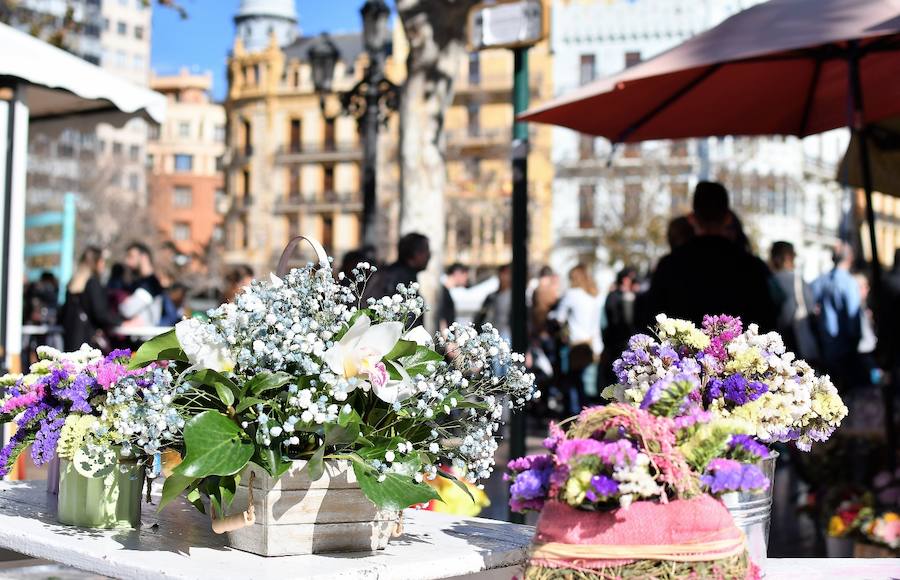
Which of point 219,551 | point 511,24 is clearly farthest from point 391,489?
point 511,24

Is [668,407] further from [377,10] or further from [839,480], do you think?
[377,10]

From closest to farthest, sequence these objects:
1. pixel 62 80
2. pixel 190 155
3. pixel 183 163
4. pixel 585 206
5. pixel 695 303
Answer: pixel 695 303, pixel 62 80, pixel 585 206, pixel 190 155, pixel 183 163

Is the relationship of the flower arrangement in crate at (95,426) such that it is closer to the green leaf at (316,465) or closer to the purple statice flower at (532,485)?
the green leaf at (316,465)

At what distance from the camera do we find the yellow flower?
18.0 feet

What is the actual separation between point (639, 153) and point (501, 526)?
4700 cm

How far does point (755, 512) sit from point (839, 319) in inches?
347

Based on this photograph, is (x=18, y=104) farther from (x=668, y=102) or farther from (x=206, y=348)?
(x=206, y=348)

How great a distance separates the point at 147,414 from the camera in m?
2.21

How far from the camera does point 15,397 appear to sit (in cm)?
272

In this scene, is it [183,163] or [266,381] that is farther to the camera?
[183,163]

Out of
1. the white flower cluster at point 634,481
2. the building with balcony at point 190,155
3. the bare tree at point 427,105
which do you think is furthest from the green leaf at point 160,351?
the building with balcony at point 190,155

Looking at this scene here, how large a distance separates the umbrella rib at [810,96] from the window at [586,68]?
49368 mm

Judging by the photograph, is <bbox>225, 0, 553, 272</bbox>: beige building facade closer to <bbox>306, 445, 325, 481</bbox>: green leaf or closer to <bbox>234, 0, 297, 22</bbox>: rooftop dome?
<bbox>234, 0, 297, 22</bbox>: rooftop dome

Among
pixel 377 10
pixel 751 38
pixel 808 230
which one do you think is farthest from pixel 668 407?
pixel 808 230
